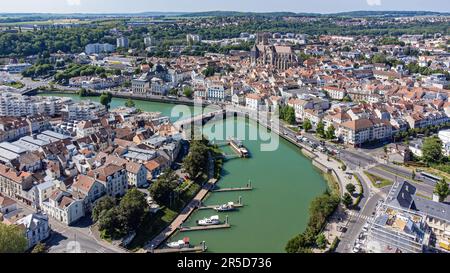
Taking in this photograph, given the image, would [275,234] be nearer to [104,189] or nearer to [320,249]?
[320,249]

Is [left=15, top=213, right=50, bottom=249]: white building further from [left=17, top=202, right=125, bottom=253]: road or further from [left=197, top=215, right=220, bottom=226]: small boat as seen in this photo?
[left=197, top=215, right=220, bottom=226]: small boat

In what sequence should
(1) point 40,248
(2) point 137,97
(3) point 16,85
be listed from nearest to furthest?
(1) point 40,248 → (2) point 137,97 → (3) point 16,85

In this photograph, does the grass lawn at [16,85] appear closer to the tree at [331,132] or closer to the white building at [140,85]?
the white building at [140,85]

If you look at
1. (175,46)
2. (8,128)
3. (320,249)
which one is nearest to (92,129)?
(8,128)

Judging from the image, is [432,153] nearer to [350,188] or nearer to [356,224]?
[350,188]

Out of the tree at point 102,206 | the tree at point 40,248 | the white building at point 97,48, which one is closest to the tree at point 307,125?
the tree at point 102,206

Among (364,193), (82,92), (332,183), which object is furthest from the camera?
(82,92)

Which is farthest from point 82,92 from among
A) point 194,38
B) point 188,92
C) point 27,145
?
point 194,38
